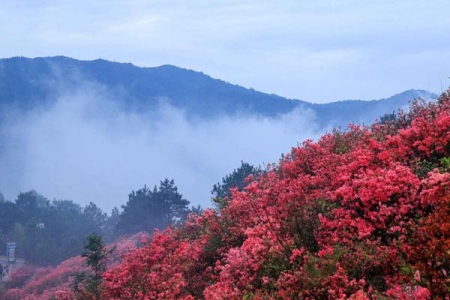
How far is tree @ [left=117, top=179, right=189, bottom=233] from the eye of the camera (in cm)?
7556

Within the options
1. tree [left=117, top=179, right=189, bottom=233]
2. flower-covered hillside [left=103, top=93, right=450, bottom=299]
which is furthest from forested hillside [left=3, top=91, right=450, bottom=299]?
tree [left=117, top=179, right=189, bottom=233]

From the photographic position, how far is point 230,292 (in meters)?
11.4

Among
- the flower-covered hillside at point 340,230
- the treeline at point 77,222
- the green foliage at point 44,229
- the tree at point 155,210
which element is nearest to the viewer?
the flower-covered hillside at point 340,230

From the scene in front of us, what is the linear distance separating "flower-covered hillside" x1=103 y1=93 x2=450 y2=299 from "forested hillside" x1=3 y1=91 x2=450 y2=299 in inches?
1.0

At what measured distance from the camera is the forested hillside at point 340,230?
9.45 m

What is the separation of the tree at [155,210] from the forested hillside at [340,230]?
5678 centimetres

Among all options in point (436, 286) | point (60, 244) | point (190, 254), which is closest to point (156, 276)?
point (190, 254)

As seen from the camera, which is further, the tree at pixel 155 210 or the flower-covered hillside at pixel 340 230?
the tree at pixel 155 210

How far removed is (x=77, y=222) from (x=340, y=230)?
82491 millimetres

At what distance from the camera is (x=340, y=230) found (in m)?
11.5

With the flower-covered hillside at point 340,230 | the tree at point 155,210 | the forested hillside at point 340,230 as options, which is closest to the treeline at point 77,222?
the tree at point 155,210

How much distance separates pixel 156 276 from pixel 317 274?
835 centimetres

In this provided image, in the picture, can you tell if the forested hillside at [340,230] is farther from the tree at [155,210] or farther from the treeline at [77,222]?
the tree at [155,210]

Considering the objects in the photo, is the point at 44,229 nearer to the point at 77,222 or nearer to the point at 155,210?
the point at 77,222
